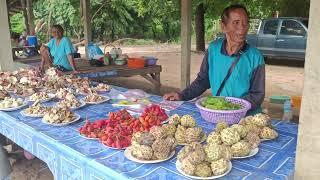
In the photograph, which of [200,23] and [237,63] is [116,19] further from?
[237,63]

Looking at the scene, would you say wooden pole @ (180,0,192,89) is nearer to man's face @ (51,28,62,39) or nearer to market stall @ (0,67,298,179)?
man's face @ (51,28,62,39)

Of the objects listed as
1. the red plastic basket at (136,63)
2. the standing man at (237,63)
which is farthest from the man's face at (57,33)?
the standing man at (237,63)

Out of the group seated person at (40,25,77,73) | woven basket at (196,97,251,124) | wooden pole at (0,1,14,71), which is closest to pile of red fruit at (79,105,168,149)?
woven basket at (196,97,251,124)

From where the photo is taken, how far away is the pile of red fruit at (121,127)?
7.08ft

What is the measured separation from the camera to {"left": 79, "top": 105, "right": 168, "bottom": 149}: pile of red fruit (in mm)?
2158

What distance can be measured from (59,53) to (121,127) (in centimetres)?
469

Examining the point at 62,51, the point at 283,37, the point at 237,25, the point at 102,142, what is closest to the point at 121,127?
the point at 102,142

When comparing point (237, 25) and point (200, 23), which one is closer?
point (237, 25)

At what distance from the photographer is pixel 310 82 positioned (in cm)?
143

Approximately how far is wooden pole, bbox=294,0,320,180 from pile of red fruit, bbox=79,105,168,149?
1.01 metres

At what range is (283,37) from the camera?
12.2 metres

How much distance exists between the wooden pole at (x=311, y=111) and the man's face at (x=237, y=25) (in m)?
1.36

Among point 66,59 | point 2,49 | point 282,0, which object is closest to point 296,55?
point 282,0

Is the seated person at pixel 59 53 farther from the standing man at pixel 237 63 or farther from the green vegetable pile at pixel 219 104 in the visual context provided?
the green vegetable pile at pixel 219 104
